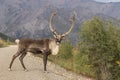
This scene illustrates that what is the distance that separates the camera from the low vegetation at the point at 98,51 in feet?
125

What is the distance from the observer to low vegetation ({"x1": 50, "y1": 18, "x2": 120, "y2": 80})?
125 feet

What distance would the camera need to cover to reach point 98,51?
126ft

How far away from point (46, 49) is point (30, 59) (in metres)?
8.42

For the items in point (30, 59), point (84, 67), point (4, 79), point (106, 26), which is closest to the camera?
point (4, 79)

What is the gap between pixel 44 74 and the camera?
21.3m

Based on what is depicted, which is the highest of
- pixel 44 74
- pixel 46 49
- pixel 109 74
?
pixel 46 49

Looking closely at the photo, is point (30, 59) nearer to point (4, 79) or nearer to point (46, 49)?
point (46, 49)

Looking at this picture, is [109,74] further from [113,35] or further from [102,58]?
[113,35]

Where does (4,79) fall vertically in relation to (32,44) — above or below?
below

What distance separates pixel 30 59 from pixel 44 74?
8.33 m

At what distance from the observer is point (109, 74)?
38.3 meters

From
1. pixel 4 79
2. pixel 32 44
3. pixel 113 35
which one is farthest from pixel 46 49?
pixel 113 35

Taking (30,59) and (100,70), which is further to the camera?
(100,70)

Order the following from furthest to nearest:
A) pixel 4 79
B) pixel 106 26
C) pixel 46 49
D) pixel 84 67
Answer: pixel 106 26 → pixel 84 67 → pixel 46 49 → pixel 4 79
